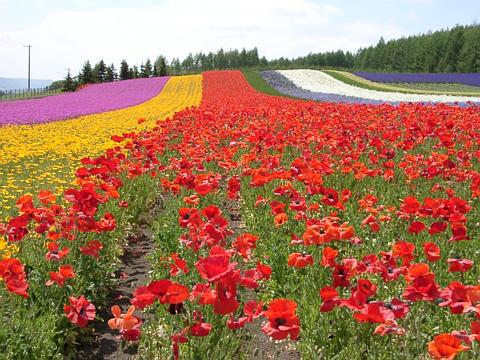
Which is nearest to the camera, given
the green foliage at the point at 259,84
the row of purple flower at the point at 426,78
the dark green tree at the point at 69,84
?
the green foliage at the point at 259,84

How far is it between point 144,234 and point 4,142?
9.29 m

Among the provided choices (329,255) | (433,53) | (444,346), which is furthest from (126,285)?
(433,53)

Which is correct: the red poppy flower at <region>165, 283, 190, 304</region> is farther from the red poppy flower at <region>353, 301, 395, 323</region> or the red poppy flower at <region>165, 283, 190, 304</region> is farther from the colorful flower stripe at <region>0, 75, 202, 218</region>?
the colorful flower stripe at <region>0, 75, 202, 218</region>

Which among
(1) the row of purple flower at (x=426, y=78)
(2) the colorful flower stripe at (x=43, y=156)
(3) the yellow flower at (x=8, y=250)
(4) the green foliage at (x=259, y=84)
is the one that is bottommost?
(3) the yellow flower at (x=8, y=250)

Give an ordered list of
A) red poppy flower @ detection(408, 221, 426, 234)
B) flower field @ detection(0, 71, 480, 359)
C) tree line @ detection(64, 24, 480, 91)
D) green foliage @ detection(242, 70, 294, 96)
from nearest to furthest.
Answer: flower field @ detection(0, 71, 480, 359)
red poppy flower @ detection(408, 221, 426, 234)
green foliage @ detection(242, 70, 294, 96)
tree line @ detection(64, 24, 480, 91)

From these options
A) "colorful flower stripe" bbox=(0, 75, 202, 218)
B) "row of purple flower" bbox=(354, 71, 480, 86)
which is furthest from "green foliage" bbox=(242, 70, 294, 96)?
"colorful flower stripe" bbox=(0, 75, 202, 218)

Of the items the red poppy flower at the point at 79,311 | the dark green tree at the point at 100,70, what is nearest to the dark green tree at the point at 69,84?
the dark green tree at the point at 100,70

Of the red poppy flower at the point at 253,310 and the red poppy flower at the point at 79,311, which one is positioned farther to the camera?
the red poppy flower at the point at 79,311

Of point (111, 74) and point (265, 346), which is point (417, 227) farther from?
point (111, 74)

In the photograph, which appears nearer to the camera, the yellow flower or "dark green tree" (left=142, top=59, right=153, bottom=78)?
the yellow flower

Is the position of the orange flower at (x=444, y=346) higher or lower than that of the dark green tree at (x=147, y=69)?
lower

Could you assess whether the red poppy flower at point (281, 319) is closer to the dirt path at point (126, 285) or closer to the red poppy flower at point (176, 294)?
the red poppy flower at point (176, 294)

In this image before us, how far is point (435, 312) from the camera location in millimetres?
3980

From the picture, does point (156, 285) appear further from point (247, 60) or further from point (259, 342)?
point (247, 60)
